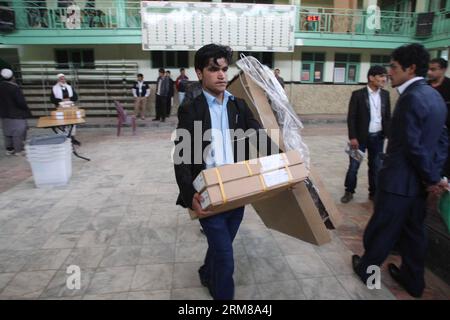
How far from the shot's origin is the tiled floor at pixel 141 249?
231 centimetres

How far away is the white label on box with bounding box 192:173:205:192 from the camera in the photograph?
1.65 m

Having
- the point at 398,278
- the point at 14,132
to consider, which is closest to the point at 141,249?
the point at 398,278

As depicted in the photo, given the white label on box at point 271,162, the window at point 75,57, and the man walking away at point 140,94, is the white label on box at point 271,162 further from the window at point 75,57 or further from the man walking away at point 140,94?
the window at point 75,57

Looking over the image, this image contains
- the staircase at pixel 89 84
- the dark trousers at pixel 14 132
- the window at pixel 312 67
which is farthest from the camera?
the window at pixel 312 67

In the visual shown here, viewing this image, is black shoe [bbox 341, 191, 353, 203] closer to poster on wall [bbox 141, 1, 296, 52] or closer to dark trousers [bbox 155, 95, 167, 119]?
dark trousers [bbox 155, 95, 167, 119]

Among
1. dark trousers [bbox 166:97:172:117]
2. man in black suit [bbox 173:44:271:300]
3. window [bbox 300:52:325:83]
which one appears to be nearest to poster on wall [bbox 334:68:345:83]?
window [bbox 300:52:325:83]

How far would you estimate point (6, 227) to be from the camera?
3.37 metres

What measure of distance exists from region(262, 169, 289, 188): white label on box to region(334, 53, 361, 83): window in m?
12.9

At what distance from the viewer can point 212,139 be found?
1.84 m

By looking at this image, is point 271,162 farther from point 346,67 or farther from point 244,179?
point 346,67

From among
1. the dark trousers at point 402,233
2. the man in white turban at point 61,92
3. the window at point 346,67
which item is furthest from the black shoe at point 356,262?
the window at point 346,67

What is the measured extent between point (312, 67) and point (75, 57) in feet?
30.9

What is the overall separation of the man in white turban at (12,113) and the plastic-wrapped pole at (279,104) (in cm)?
551
